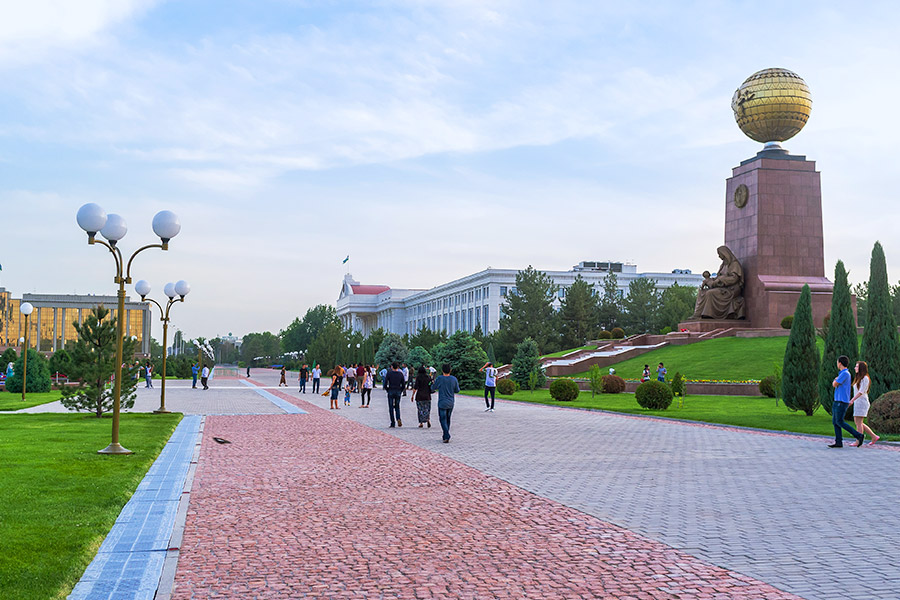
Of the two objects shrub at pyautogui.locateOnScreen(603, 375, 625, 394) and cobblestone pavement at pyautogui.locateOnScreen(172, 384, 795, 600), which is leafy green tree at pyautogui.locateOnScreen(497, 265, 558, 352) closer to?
shrub at pyautogui.locateOnScreen(603, 375, 625, 394)

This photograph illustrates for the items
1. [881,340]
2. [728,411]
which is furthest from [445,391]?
[728,411]

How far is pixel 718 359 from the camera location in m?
35.5

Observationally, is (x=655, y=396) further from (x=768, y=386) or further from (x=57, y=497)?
(x=57, y=497)

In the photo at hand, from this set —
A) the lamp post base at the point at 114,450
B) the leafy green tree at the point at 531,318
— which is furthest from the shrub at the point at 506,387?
the leafy green tree at the point at 531,318

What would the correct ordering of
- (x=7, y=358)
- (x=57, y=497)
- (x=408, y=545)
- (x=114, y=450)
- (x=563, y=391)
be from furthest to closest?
(x=7, y=358), (x=563, y=391), (x=114, y=450), (x=57, y=497), (x=408, y=545)

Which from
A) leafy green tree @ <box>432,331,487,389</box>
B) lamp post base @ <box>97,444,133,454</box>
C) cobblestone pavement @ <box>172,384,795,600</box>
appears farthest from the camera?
leafy green tree @ <box>432,331,487,389</box>

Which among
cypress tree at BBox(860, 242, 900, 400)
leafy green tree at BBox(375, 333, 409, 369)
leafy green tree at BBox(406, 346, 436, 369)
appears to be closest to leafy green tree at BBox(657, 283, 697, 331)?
leafy green tree at BBox(406, 346, 436, 369)

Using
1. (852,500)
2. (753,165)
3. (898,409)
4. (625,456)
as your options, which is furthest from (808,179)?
(852,500)

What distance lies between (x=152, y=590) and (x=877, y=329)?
16668mm

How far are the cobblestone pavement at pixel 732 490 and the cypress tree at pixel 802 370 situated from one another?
3.92 m

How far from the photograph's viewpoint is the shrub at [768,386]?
27.1m

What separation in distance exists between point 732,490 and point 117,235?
9.57 meters

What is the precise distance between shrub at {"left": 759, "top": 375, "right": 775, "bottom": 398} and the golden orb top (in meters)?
19.6

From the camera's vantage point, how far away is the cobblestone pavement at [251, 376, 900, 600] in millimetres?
5875
